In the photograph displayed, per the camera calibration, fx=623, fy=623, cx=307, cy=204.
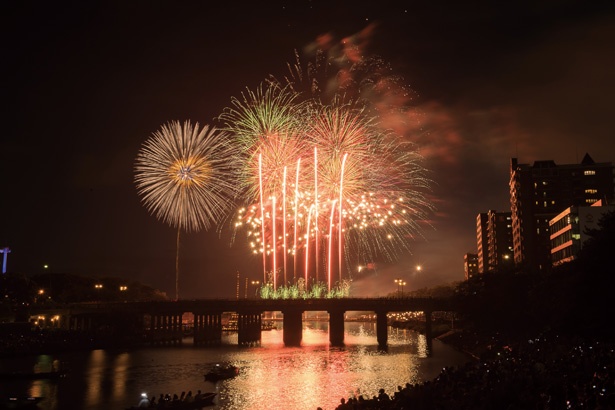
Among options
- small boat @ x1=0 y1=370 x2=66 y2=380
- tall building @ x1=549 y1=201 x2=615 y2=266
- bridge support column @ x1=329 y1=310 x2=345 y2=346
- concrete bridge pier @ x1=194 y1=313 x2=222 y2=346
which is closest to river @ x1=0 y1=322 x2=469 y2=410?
small boat @ x1=0 y1=370 x2=66 y2=380

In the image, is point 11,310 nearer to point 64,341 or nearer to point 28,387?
point 64,341

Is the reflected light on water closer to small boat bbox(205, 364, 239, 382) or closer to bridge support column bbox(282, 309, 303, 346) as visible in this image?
small boat bbox(205, 364, 239, 382)

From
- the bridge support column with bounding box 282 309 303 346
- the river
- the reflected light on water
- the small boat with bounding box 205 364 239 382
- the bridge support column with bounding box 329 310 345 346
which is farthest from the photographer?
the bridge support column with bounding box 282 309 303 346

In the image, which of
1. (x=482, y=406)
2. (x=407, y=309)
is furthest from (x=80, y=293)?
(x=482, y=406)

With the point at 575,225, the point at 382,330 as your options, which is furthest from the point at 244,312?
the point at 575,225

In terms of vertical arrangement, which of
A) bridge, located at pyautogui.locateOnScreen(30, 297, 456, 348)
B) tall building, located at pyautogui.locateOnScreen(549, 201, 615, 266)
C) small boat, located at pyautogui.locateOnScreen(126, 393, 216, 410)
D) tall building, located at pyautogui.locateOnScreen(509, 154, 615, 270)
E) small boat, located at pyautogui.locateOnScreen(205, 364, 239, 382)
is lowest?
small boat, located at pyautogui.locateOnScreen(126, 393, 216, 410)

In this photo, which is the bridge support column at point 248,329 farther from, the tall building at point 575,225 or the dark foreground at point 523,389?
the dark foreground at point 523,389

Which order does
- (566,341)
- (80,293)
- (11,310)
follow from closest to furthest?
(566,341) → (11,310) → (80,293)
